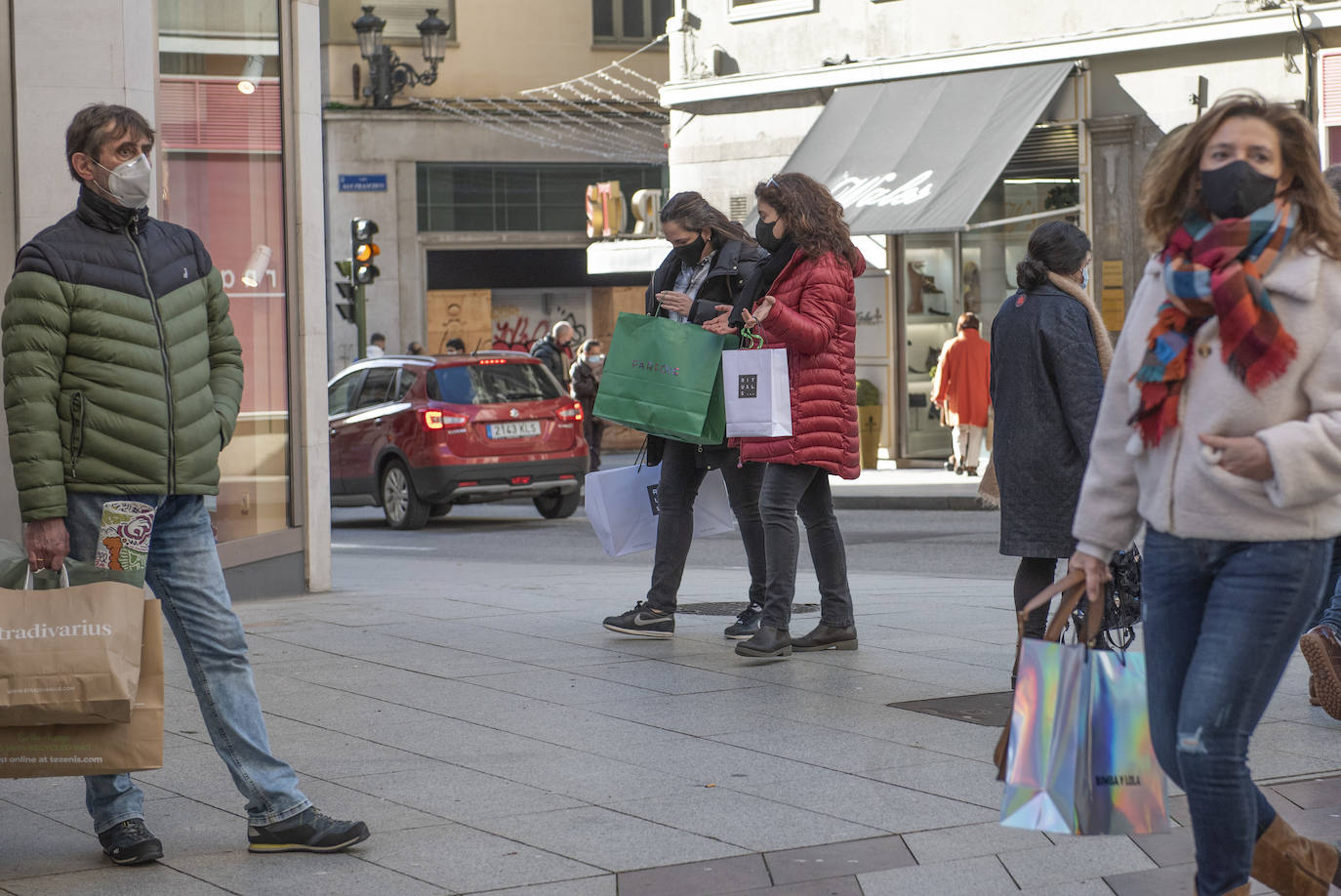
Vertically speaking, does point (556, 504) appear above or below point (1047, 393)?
below

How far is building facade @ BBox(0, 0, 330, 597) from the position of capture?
33.8 ft

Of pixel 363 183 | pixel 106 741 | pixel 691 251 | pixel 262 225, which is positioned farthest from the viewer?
pixel 363 183

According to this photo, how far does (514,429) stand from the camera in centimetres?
1838

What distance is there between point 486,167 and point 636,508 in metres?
24.4

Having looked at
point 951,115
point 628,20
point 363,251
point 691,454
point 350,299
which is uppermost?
point 628,20

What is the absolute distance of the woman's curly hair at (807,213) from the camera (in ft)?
25.2

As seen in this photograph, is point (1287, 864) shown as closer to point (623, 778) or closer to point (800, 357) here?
point (623, 778)

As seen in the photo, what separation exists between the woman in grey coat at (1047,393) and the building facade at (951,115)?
13485 mm

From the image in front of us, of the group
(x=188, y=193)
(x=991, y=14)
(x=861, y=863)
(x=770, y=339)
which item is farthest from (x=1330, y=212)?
(x=991, y=14)

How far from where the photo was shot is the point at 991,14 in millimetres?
21781

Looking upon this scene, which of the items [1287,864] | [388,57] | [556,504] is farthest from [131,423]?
[388,57]

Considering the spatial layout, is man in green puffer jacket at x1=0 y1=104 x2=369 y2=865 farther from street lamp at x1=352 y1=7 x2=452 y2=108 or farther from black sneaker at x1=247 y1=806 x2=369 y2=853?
street lamp at x1=352 y1=7 x2=452 y2=108

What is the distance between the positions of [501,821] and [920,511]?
45.1 feet

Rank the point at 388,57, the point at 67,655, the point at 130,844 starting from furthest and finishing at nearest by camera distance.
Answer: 1. the point at 388,57
2. the point at 130,844
3. the point at 67,655
